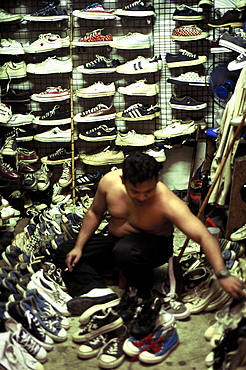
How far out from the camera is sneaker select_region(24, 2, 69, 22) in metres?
5.38

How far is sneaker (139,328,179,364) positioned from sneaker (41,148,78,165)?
320 centimetres

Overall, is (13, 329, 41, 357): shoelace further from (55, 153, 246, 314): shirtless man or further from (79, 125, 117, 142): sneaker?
(79, 125, 117, 142): sneaker

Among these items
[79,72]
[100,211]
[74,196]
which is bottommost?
[74,196]

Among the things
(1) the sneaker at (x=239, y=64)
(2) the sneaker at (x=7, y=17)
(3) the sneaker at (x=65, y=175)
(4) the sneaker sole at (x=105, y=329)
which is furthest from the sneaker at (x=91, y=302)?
(2) the sneaker at (x=7, y=17)

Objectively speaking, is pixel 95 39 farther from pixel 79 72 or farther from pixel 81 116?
pixel 81 116

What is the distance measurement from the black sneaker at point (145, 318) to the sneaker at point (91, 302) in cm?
19

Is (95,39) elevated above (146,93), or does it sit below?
above

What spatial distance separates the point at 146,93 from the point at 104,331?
327cm

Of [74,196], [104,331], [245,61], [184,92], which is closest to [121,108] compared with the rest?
[184,92]

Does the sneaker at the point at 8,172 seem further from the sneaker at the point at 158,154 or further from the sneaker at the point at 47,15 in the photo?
the sneaker at the point at 47,15

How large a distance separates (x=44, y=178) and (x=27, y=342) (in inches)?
125

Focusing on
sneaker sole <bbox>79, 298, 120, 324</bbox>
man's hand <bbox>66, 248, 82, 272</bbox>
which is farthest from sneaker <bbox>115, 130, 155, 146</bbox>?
sneaker sole <bbox>79, 298, 120, 324</bbox>

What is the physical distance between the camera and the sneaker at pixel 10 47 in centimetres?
543

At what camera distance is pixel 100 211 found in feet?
11.6
